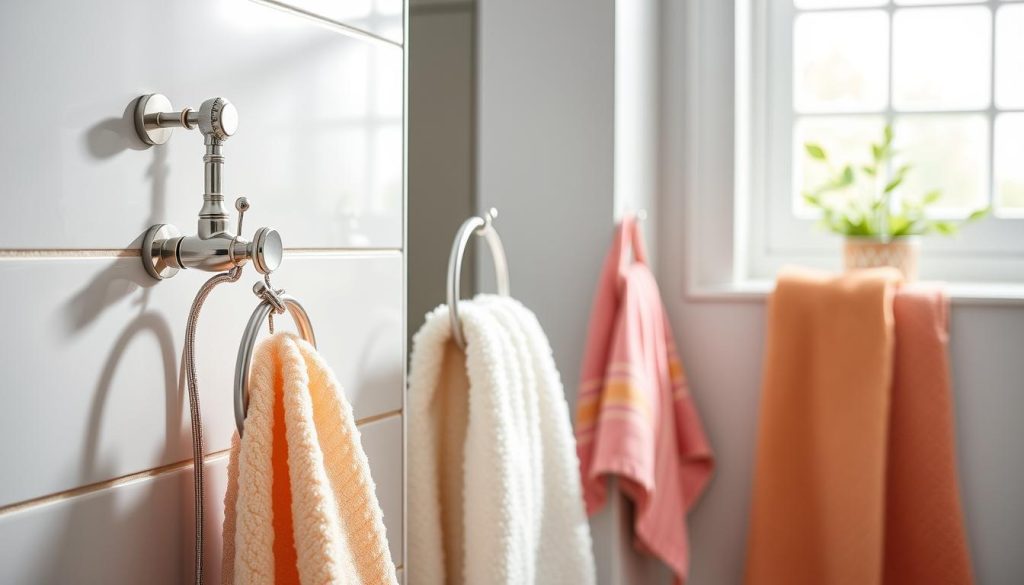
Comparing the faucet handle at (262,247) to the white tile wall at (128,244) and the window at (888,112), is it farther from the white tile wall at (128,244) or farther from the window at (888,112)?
the window at (888,112)

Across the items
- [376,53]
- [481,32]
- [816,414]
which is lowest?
[816,414]

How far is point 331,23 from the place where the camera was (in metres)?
0.75

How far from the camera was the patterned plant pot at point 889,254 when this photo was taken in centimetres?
152

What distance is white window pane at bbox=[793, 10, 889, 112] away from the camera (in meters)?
1.69

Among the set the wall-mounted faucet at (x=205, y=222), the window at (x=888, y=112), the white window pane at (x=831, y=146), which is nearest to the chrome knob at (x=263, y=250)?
the wall-mounted faucet at (x=205, y=222)

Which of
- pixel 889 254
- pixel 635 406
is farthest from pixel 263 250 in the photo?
pixel 889 254

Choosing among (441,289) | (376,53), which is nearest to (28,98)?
(376,53)

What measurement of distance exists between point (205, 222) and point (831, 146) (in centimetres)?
141

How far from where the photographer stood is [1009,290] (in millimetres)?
1506

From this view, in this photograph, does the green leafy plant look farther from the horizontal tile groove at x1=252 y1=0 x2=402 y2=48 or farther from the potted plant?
the horizontal tile groove at x1=252 y1=0 x2=402 y2=48

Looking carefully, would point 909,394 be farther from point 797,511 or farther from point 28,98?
point 28,98

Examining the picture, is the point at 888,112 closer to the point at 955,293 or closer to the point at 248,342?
the point at 955,293

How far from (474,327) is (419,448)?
134mm

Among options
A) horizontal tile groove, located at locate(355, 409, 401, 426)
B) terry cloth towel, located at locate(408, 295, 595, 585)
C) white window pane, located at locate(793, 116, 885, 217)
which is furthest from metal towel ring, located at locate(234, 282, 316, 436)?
white window pane, located at locate(793, 116, 885, 217)
